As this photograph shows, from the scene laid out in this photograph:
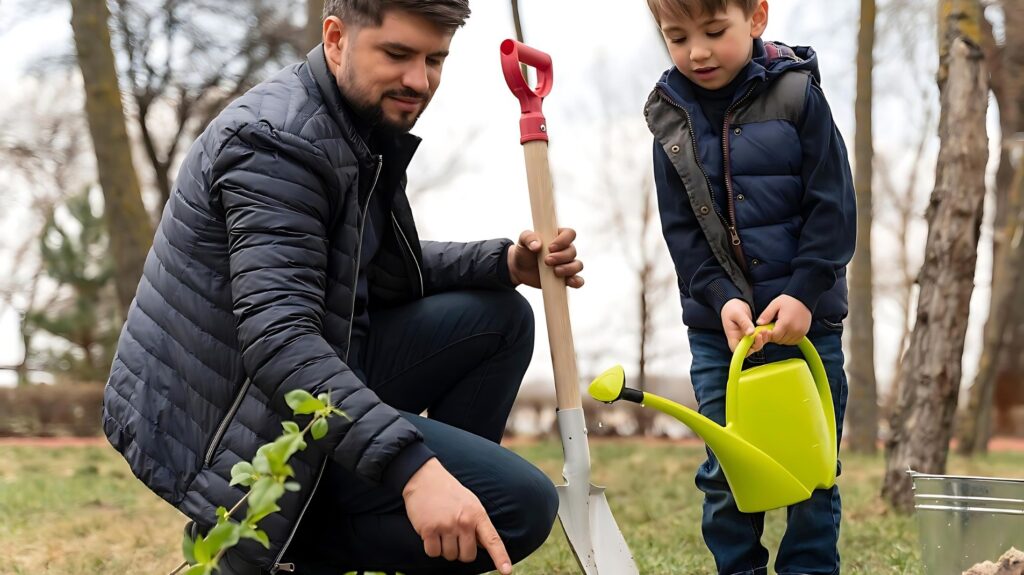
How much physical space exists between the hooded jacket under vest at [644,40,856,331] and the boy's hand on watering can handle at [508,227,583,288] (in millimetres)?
279

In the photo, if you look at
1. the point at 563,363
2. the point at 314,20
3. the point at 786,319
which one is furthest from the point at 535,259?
the point at 314,20

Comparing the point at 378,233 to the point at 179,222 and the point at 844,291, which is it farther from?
the point at 844,291

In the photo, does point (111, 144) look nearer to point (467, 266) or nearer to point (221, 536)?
point (467, 266)

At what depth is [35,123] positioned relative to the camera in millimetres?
14742

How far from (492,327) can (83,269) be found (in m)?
13.0

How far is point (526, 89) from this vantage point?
8.15 feet

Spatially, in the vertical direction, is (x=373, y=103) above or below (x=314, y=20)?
below

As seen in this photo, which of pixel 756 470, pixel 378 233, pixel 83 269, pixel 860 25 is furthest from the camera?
pixel 83 269

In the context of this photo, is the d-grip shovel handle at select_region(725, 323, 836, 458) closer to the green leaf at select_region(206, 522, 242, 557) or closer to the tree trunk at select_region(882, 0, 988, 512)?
the green leaf at select_region(206, 522, 242, 557)

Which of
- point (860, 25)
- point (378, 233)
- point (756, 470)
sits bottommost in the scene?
point (756, 470)

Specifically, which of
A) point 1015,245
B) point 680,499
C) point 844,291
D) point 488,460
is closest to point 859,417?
point 1015,245

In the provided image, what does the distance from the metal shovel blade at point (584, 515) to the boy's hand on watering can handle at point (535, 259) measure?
0.31 meters

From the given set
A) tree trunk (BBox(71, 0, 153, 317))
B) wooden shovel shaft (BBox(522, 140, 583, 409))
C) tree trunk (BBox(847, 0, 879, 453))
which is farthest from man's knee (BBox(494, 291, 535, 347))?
tree trunk (BBox(847, 0, 879, 453))

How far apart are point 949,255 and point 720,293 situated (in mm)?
2209
